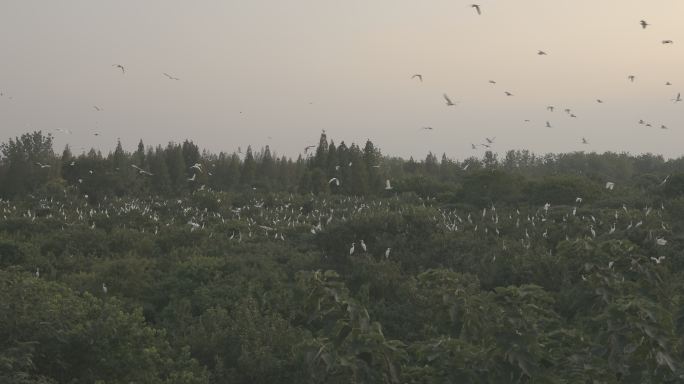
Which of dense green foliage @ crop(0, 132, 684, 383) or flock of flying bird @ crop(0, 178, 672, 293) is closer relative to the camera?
dense green foliage @ crop(0, 132, 684, 383)

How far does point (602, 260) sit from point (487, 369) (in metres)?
1.93

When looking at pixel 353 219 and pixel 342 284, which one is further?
pixel 353 219

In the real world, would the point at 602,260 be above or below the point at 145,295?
above

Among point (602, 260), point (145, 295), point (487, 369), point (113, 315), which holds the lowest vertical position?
point (145, 295)

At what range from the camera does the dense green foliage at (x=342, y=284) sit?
6070mm

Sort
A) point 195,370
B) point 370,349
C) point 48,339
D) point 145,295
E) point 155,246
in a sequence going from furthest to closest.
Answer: point 155,246
point 145,295
point 195,370
point 48,339
point 370,349

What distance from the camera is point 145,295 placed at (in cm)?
2648

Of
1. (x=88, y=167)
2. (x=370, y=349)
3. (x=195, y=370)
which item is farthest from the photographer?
(x=88, y=167)

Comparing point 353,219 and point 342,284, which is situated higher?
point 342,284

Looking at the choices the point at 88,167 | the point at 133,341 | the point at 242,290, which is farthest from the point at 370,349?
the point at 88,167

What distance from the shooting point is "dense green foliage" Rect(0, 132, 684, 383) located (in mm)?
6070

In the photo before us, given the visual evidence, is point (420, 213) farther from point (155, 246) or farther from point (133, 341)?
point (133, 341)

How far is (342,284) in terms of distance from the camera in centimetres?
639

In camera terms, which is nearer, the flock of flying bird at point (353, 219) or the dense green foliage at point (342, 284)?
the dense green foliage at point (342, 284)
